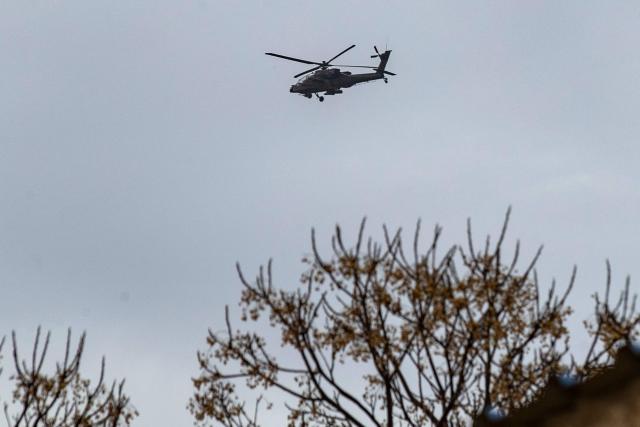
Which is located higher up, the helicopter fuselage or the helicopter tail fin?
the helicopter tail fin

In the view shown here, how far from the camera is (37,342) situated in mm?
14438

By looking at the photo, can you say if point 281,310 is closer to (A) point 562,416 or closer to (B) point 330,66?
(A) point 562,416

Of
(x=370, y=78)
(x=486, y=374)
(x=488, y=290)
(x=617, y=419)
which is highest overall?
(x=370, y=78)

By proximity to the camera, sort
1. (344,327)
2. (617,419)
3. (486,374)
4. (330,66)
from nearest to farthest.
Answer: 1. (617,419)
2. (486,374)
3. (344,327)
4. (330,66)

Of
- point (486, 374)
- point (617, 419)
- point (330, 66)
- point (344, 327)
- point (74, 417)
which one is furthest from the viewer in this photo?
point (330, 66)

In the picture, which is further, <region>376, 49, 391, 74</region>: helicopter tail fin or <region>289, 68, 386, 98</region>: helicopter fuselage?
<region>376, 49, 391, 74</region>: helicopter tail fin

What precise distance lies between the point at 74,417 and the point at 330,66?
4564cm

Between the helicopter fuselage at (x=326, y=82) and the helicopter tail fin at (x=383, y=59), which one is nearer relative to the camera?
the helicopter fuselage at (x=326, y=82)

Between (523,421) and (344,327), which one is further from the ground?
(344,327)

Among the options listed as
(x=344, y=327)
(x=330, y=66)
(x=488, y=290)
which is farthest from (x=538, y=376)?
(x=330, y=66)

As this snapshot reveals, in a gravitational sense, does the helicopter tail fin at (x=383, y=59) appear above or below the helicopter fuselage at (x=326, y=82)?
above

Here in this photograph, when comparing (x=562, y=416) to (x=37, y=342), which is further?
(x=37, y=342)

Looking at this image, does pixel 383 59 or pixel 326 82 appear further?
pixel 383 59

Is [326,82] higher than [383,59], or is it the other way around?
[383,59]
